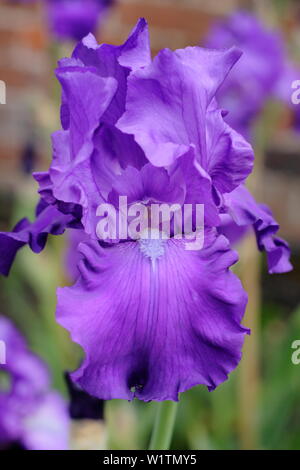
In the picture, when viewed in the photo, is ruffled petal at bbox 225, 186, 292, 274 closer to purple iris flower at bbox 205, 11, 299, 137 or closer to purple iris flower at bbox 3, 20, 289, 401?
purple iris flower at bbox 3, 20, 289, 401

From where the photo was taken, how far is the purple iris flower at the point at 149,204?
445 millimetres

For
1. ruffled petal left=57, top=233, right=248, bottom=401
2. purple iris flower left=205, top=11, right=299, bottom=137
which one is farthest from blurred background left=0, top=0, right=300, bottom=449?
ruffled petal left=57, top=233, right=248, bottom=401

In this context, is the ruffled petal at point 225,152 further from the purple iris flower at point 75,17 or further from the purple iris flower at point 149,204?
the purple iris flower at point 75,17

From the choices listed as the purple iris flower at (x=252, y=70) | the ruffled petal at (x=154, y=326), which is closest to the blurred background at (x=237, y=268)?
the purple iris flower at (x=252, y=70)

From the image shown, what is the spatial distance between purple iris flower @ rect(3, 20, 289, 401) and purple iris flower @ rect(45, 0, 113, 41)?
0.85 metres

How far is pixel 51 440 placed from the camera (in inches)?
44.4

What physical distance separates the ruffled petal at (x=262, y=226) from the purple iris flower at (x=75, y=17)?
2.87ft

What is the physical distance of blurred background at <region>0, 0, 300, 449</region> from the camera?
1225 mm

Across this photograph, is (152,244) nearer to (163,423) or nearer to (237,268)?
(163,423)

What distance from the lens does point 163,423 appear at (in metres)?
0.51

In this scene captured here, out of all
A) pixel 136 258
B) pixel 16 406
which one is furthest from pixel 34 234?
pixel 16 406

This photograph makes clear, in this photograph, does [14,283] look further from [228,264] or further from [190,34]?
[228,264]

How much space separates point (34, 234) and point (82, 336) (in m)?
0.12

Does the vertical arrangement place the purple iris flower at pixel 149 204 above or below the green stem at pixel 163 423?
above
